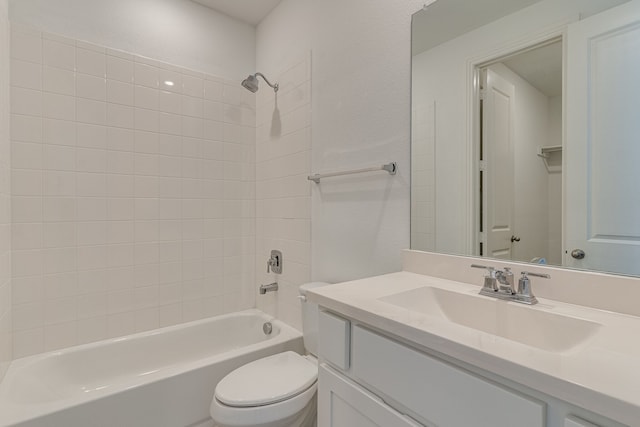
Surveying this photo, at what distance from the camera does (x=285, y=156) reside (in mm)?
2035

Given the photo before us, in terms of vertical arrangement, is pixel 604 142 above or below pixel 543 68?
below

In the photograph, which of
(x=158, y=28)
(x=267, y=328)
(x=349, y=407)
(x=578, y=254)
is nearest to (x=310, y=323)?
(x=267, y=328)

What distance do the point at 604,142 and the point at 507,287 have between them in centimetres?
47

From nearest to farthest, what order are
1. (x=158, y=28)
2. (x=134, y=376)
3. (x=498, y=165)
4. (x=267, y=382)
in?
(x=498, y=165), (x=267, y=382), (x=134, y=376), (x=158, y=28)

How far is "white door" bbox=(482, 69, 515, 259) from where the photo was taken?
3.45 ft

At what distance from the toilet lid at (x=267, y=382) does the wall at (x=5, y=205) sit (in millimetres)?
1059

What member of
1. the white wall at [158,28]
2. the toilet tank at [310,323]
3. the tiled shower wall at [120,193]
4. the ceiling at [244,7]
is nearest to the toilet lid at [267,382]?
the toilet tank at [310,323]

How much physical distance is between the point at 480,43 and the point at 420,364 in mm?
1103

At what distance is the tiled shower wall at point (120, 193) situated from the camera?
62.6 inches

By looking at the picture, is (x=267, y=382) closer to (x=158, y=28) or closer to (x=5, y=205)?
(x=5, y=205)

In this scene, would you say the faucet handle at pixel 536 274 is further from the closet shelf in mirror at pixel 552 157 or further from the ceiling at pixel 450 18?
the ceiling at pixel 450 18

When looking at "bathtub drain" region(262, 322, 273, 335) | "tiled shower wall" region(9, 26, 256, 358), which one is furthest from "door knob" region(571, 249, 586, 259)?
"tiled shower wall" region(9, 26, 256, 358)

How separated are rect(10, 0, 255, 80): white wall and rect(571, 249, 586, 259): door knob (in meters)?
2.23

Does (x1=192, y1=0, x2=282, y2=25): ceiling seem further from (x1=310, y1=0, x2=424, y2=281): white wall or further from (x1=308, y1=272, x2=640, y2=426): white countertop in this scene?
(x1=308, y1=272, x2=640, y2=426): white countertop
